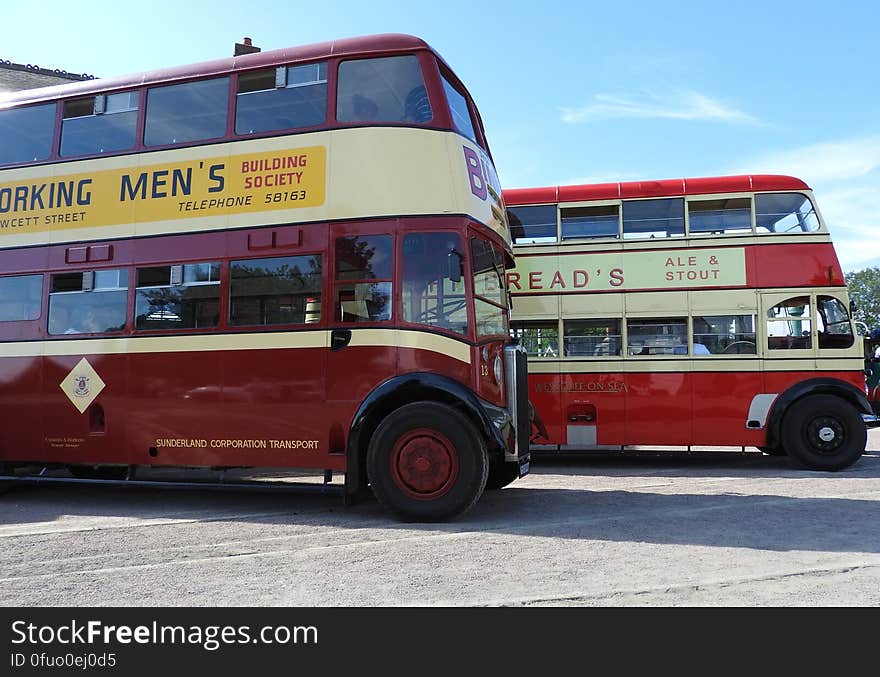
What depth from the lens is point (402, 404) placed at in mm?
6641

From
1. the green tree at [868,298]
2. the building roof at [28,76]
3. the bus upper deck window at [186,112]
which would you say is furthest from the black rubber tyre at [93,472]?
the green tree at [868,298]

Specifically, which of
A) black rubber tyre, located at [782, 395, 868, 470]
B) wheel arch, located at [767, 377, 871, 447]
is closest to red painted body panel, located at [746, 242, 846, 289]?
wheel arch, located at [767, 377, 871, 447]

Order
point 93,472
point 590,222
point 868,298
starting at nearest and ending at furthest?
1. point 93,472
2. point 590,222
3. point 868,298

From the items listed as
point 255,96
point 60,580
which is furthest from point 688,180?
point 60,580

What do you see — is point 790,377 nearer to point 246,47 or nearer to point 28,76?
point 246,47

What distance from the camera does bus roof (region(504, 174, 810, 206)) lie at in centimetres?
1047

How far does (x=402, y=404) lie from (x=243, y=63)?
→ 12.9 feet

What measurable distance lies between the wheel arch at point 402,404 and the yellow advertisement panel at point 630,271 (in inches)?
163

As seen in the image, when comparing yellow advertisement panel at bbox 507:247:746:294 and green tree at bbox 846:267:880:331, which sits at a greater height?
green tree at bbox 846:267:880:331

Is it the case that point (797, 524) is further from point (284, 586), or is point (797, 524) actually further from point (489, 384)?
point (284, 586)

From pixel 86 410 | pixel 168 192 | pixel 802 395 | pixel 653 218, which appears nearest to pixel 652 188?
pixel 653 218

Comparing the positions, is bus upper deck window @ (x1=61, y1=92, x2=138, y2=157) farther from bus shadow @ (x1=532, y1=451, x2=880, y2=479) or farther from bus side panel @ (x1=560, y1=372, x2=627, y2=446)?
bus shadow @ (x1=532, y1=451, x2=880, y2=479)

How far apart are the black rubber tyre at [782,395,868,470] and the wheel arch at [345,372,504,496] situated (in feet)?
18.0

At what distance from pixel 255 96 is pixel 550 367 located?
576cm
